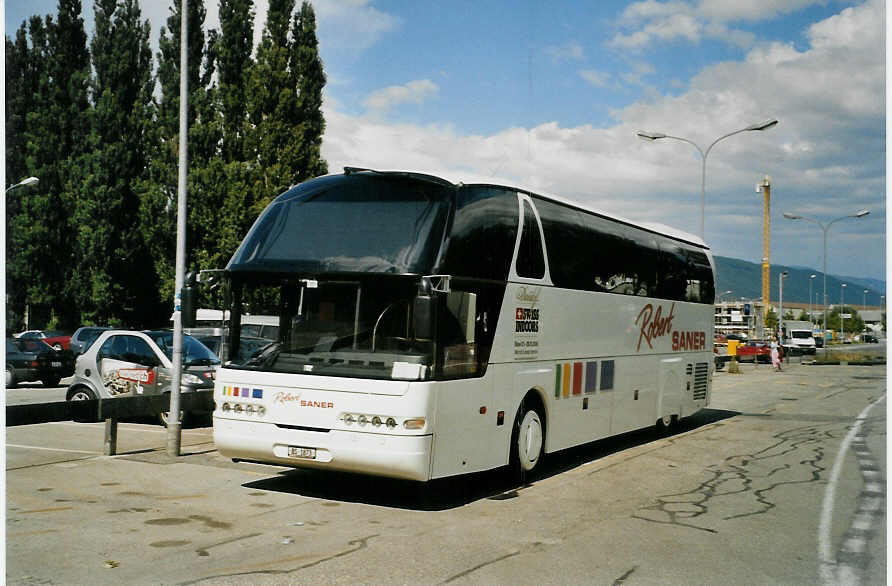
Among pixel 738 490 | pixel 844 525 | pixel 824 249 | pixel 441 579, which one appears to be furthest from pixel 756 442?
pixel 824 249

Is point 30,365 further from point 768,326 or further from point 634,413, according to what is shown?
point 768,326

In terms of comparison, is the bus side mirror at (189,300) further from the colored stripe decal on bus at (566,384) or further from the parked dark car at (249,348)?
the colored stripe decal on bus at (566,384)

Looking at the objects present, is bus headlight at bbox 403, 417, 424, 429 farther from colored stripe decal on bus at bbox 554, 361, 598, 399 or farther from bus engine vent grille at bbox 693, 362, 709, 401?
bus engine vent grille at bbox 693, 362, 709, 401

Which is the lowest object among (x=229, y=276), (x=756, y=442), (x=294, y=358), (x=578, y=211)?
(x=756, y=442)

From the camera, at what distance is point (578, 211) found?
40.2 feet

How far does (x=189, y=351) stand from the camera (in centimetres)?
1602

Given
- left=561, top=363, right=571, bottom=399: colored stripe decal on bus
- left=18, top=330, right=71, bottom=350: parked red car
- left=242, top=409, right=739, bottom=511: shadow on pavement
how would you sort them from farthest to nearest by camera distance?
left=18, top=330, right=71, bottom=350: parked red car, left=561, top=363, right=571, bottom=399: colored stripe decal on bus, left=242, top=409, right=739, bottom=511: shadow on pavement

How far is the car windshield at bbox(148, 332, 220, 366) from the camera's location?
1566 centimetres

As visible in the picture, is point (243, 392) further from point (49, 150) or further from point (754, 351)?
point (754, 351)

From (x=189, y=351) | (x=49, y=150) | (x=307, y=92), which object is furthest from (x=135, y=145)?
(x=189, y=351)

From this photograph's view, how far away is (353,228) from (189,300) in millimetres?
3037

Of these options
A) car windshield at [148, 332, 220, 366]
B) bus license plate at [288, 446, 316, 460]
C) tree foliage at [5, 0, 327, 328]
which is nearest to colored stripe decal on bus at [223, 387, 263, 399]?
bus license plate at [288, 446, 316, 460]

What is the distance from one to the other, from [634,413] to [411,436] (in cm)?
666

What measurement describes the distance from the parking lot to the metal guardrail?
0.52 metres
